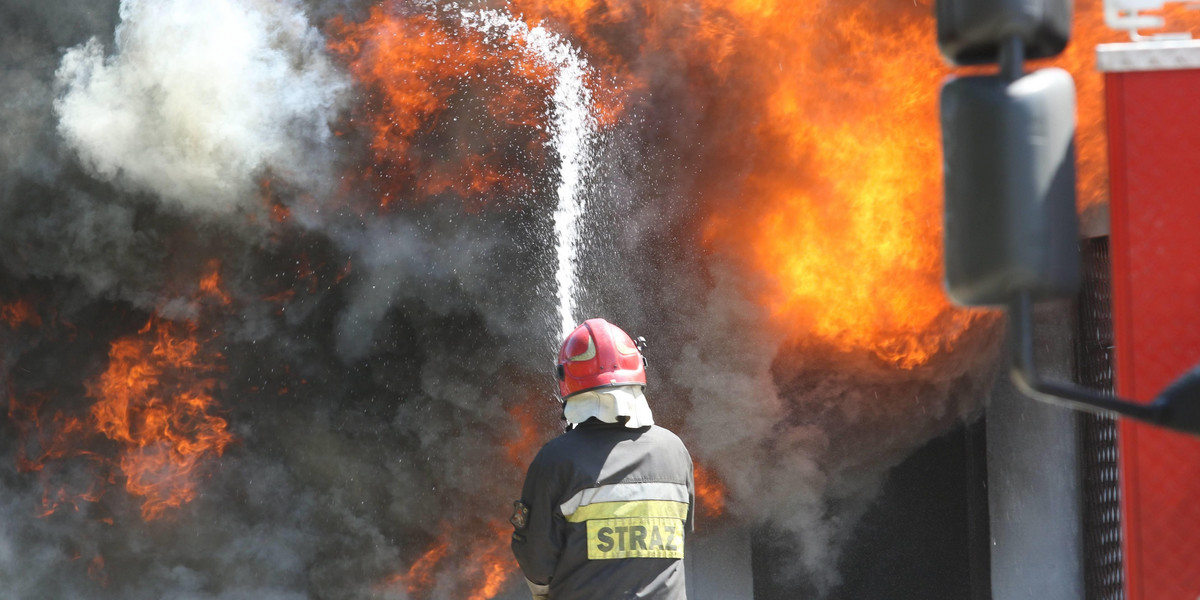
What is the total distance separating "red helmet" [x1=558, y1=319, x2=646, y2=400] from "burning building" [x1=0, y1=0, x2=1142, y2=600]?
9.11 ft

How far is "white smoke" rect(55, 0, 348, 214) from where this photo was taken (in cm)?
604

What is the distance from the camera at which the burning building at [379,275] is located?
605 centimetres

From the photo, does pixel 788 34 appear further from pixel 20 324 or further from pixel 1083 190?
pixel 20 324

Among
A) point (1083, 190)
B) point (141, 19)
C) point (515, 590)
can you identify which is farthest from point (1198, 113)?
point (141, 19)

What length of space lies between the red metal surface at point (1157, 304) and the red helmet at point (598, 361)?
1.67 metres

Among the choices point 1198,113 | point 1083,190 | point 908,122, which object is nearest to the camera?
point 1198,113

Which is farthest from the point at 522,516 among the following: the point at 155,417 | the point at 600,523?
the point at 155,417

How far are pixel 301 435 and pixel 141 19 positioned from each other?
290cm

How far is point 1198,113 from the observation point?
6.48 feet

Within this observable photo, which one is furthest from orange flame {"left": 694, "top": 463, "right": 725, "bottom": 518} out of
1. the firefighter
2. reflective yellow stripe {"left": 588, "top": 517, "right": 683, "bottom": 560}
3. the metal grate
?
reflective yellow stripe {"left": 588, "top": 517, "right": 683, "bottom": 560}

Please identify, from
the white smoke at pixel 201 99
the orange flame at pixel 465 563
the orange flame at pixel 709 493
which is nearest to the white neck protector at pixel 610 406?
the orange flame at pixel 709 493

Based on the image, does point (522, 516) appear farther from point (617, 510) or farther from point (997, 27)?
point (997, 27)

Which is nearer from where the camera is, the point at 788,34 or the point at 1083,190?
the point at 1083,190

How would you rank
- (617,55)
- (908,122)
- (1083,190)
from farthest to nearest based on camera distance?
(617,55) → (908,122) → (1083,190)
